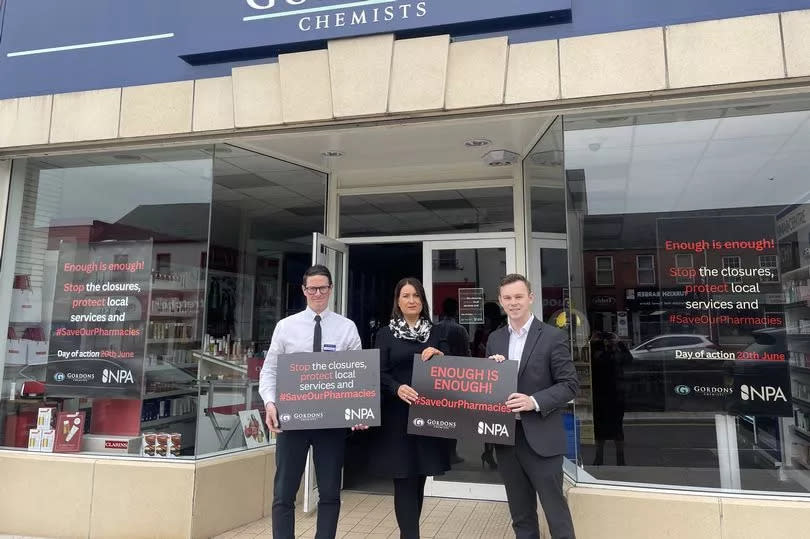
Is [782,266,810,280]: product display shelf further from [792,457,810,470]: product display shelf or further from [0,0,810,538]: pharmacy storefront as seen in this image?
[792,457,810,470]: product display shelf

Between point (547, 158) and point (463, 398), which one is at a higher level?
point (547, 158)

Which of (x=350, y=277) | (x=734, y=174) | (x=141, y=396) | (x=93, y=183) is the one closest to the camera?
(x=734, y=174)

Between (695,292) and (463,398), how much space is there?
2.01m

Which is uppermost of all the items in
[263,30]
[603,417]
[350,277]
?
[263,30]

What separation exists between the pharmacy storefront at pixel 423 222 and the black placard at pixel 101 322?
0.9 inches

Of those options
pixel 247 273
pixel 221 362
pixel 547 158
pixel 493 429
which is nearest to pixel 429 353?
pixel 493 429

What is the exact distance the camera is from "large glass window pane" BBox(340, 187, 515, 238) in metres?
5.23

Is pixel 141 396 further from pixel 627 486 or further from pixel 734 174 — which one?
pixel 734 174

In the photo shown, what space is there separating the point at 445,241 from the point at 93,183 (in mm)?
3402

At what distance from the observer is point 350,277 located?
5832 millimetres

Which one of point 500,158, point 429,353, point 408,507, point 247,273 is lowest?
point 408,507

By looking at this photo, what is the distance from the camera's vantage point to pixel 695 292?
3721 mm

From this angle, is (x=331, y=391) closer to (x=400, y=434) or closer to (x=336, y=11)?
(x=400, y=434)

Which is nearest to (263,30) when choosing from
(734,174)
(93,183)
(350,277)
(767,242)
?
(93,183)
